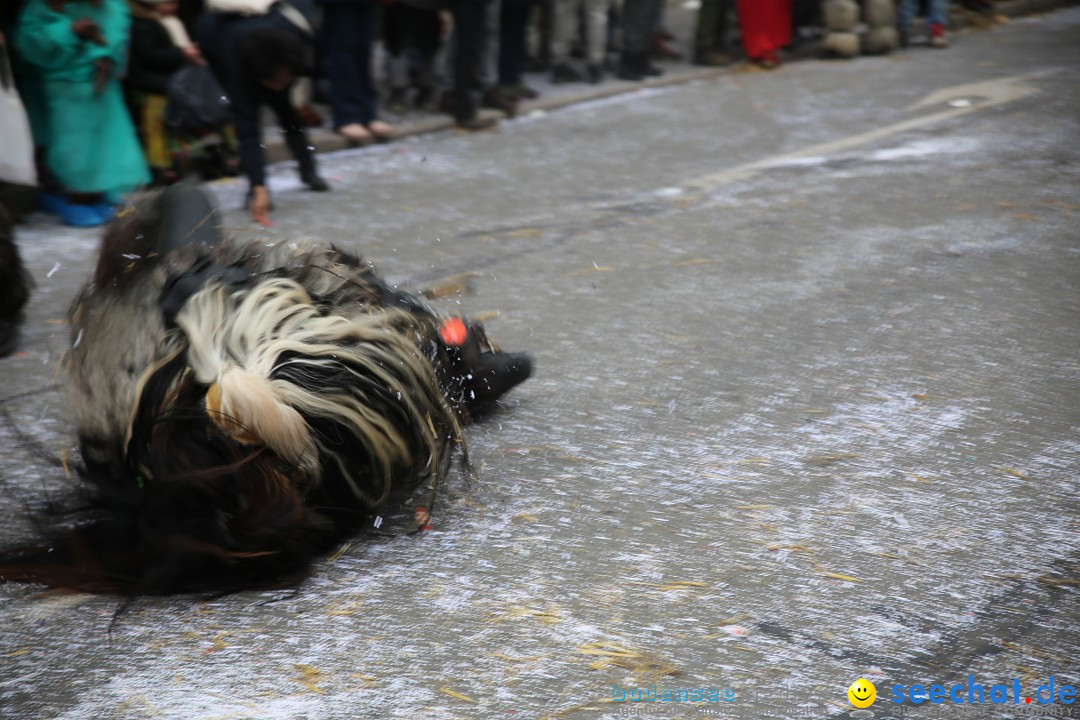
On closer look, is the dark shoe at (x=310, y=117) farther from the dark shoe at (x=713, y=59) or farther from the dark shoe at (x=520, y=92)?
the dark shoe at (x=713, y=59)

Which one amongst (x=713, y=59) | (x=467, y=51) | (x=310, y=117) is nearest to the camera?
(x=310, y=117)

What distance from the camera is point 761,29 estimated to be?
10703mm

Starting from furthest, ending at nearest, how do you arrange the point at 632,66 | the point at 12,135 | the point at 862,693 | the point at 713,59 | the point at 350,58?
the point at 713,59 → the point at 632,66 → the point at 350,58 → the point at 12,135 → the point at 862,693

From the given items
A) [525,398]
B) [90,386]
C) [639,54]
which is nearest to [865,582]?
[525,398]

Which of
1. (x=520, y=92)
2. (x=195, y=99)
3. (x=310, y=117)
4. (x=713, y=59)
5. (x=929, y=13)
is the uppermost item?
(x=929, y=13)

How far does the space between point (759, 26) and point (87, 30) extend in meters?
6.43

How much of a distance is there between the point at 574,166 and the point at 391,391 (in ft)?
15.7

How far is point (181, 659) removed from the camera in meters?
2.70

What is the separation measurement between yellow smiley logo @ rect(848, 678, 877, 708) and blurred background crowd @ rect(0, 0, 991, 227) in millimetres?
4756

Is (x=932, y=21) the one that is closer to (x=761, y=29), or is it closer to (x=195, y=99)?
(x=761, y=29)

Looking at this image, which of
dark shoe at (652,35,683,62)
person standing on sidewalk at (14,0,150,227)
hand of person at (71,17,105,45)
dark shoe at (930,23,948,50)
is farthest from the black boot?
dark shoe at (930,23,948,50)

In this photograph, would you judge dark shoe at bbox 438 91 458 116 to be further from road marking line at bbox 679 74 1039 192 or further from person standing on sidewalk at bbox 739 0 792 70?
person standing on sidewalk at bbox 739 0 792 70

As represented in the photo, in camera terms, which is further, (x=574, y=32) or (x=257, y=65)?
(x=574, y=32)

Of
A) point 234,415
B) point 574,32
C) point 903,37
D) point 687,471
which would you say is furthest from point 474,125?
point 234,415
